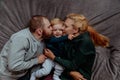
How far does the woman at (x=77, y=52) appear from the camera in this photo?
7.10 ft

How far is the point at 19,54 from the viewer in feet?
7.21

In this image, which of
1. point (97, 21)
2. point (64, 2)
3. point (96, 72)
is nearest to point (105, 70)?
point (96, 72)

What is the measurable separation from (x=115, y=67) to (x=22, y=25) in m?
0.78

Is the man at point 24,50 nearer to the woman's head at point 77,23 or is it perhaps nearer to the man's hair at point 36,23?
the man's hair at point 36,23

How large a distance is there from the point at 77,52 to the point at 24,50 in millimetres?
377

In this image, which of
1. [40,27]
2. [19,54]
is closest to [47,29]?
[40,27]

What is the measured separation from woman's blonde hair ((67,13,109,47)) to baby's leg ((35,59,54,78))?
321mm

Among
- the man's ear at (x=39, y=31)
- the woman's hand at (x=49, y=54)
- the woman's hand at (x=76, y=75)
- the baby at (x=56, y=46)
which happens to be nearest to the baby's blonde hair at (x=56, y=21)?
the baby at (x=56, y=46)

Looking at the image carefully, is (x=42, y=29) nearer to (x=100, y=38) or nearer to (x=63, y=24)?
(x=63, y=24)

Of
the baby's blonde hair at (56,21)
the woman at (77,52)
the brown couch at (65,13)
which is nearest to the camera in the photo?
the woman at (77,52)

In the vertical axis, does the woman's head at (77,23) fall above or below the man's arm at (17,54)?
above

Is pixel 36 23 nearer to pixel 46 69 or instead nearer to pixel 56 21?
pixel 56 21

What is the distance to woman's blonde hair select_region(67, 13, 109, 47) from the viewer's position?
2.20 meters

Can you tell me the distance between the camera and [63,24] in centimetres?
225
